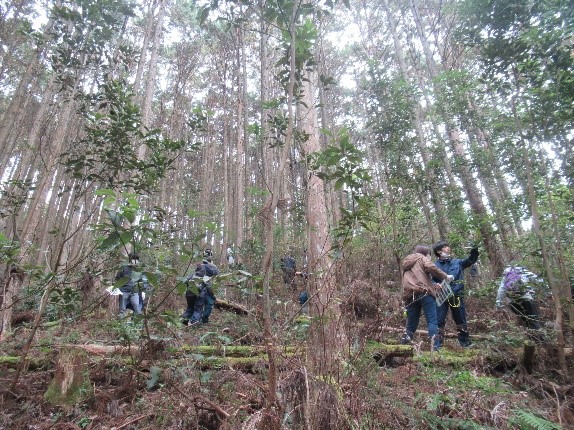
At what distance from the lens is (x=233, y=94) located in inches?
670

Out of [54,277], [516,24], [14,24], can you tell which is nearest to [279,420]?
[54,277]

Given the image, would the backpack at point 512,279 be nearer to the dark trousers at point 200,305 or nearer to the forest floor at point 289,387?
the forest floor at point 289,387

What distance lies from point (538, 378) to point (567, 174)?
401cm

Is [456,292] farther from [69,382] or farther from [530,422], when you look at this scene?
[69,382]

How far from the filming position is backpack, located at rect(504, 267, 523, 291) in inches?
181

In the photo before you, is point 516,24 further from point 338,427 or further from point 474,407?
point 338,427

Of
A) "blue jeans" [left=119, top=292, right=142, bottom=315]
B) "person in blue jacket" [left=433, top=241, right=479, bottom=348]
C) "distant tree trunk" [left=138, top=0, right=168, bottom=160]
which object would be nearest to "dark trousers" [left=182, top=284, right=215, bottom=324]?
"blue jeans" [left=119, top=292, right=142, bottom=315]

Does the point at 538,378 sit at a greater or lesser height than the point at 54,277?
lesser

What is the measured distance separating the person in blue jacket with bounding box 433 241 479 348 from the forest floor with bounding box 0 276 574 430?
727mm

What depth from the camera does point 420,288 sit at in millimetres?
4867

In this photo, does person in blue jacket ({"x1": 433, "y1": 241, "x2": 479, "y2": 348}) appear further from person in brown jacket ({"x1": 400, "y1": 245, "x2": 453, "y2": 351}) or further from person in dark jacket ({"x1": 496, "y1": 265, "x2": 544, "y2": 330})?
person in dark jacket ({"x1": 496, "y1": 265, "x2": 544, "y2": 330})

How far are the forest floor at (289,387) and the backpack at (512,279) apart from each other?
68 centimetres

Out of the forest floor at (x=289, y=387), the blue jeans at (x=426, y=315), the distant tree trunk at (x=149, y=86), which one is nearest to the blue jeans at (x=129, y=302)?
the forest floor at (x=289, y=387)

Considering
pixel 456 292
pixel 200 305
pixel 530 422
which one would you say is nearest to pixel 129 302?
pixel 200 305
